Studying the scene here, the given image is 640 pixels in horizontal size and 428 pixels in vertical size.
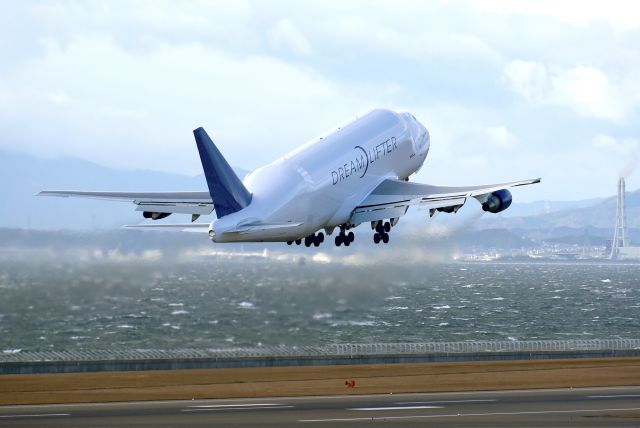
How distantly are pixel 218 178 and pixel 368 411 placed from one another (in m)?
14.0

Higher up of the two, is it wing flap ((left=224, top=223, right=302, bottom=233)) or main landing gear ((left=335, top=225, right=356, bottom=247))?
wing flap ((left=224, top=223, right=302, bottom=233))

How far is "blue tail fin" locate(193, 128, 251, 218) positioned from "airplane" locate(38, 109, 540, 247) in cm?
5

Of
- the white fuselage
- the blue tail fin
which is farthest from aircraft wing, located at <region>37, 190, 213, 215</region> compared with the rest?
the blue tail fin

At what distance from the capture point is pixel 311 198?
61375 mm

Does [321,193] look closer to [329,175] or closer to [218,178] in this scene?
[329,175]

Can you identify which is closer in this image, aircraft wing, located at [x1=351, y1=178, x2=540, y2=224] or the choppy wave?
aircraft wing, located at [x1=351, y1=178, x2=540, y2=224]

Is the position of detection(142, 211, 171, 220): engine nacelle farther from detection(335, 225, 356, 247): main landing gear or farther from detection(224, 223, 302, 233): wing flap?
detection(335, 225, 356, 247): main landing gear

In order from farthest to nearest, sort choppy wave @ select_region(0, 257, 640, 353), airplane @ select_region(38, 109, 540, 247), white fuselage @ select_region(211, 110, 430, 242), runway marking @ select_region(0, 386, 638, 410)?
choppy wave @ select_region(0, 257, 640, 353)
runway marking @ select_region(0, 386, 638, 410)
white fuselage @ select_region(211, 110, 430, 242)
airplane @ select_region(38, 109, 540, 247)

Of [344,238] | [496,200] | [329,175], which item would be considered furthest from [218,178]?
[496,200]

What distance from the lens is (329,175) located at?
64.1m

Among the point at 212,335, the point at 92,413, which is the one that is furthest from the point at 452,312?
the point at 92,413

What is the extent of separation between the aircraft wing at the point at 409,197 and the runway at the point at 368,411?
33.5ft

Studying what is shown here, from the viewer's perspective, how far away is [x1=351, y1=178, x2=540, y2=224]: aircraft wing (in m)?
63.2

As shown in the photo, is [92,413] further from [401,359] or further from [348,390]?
[401,359]
